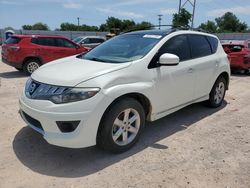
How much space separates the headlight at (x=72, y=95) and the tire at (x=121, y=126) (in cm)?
38

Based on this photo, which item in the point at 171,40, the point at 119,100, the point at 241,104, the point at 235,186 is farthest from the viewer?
the point at 241,104

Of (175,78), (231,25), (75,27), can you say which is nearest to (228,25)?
(231,25)

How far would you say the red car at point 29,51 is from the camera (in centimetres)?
1019

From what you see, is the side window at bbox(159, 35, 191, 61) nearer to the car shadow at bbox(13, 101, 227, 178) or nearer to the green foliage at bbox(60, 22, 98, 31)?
the car shadow at bbox(13, 101, 227, 178)

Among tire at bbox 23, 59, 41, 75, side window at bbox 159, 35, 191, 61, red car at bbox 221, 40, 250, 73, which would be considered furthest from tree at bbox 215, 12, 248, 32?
side window at bbox 159, 35, 191, 61

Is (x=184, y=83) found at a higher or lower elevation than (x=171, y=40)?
lower

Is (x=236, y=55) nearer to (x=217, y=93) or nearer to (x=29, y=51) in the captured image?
(x=217, y=93)

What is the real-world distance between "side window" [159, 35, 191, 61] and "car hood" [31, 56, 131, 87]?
3.05 feet

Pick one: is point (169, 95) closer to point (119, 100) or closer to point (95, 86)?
point (119, 100)

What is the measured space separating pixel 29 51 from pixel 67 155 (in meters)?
7.45

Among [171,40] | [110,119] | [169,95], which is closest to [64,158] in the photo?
[110,119]

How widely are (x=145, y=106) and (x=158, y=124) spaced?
38.7 inches

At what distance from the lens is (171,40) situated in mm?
4656

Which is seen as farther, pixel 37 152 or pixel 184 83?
pixel 184 83
